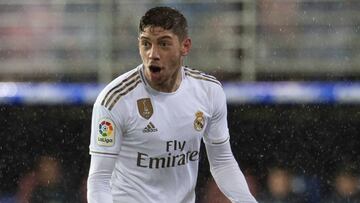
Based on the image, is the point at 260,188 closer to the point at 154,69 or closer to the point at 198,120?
the point at 198,120

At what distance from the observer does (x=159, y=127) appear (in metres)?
3.46

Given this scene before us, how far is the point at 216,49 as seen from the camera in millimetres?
8117

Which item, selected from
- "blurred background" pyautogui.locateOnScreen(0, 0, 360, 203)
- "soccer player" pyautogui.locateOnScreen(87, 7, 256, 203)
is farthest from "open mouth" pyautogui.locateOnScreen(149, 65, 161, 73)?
"blurred background" pyautogui.locateOnScreen(0, 0, 360, 203)

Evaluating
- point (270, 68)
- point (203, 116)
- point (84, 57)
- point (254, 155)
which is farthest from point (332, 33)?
point (203, 116)

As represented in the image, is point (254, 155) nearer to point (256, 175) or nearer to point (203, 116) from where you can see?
point (256, 175)

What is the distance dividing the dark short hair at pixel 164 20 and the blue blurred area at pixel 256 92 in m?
4.46

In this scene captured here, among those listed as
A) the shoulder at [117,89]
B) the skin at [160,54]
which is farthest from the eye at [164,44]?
the shoulder at [117,89]

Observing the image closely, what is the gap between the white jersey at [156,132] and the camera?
336cm

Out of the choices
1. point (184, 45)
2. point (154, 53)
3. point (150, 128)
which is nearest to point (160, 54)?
point (154, 53)

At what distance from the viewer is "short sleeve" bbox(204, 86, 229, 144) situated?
3.58m

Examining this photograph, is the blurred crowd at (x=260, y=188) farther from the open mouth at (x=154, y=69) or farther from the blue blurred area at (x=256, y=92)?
the open mouth at (x=154, y=69)

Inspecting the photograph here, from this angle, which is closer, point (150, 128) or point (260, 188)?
point (150, 128)

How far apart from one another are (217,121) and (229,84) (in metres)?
4.29

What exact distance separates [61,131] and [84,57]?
684 millimetres
